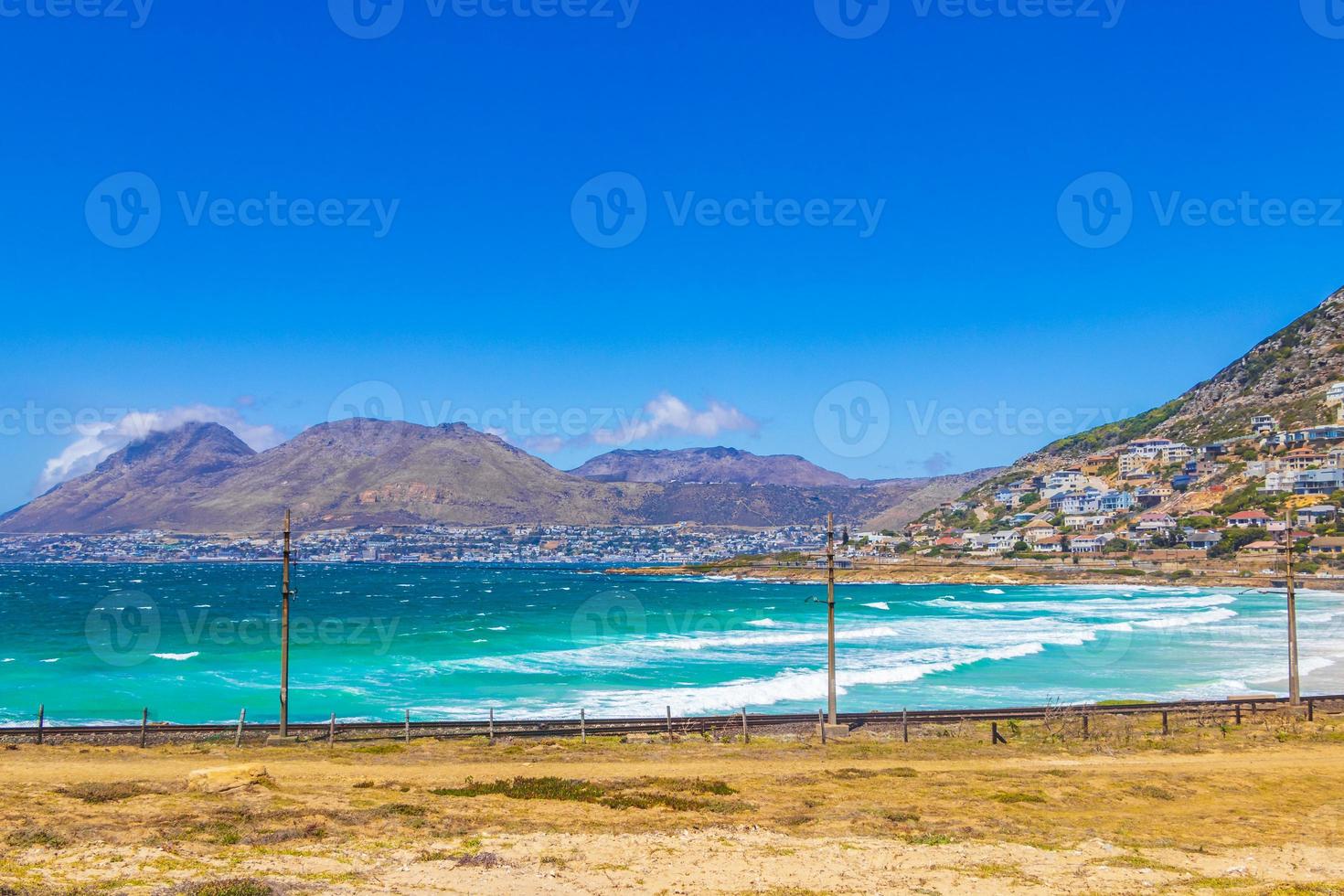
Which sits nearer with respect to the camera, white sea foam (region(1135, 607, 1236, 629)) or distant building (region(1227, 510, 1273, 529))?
white sea foam (region(1135, 607, 1236, 629))

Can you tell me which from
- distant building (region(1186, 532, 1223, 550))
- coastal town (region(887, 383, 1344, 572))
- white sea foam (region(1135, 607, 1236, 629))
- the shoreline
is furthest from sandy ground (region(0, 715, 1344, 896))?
distant building (region(1186, 532, 1223, 550))

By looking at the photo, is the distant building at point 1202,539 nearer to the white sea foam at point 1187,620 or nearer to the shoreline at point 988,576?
the shoreline at point 988,576

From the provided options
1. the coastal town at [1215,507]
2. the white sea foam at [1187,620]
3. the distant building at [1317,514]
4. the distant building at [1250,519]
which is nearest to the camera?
the white sea foam at [1187,620]

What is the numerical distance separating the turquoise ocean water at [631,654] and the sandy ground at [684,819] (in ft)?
40.2

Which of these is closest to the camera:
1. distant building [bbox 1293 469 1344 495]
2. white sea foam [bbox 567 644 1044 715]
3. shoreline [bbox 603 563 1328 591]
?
white sea foam [bbox 567 644 1044 715]

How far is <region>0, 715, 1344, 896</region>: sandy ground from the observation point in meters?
14.7

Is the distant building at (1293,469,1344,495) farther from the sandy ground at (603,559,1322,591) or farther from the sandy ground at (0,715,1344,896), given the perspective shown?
the sandy ground at (0,715,1344,896)

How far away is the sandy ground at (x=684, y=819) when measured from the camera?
577 inches

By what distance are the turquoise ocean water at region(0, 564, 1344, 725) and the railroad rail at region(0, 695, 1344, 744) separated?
6.63 meters

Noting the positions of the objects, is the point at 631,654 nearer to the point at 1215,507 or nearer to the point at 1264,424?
the point at 1215,507

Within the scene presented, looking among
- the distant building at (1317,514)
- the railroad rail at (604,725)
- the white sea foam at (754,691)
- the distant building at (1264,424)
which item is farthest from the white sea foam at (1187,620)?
the distant building at (1264,424)

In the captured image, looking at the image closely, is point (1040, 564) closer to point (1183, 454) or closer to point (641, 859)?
point (1183, 454)

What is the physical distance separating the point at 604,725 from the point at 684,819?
41.7ft

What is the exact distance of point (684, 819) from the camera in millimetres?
18734
